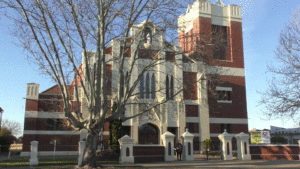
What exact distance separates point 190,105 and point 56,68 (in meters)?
17.1

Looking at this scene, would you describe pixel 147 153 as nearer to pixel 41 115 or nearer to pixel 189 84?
pixel 189 84

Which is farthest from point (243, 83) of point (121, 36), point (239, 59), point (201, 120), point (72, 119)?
point (72, 119)

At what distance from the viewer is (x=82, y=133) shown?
80.5ft

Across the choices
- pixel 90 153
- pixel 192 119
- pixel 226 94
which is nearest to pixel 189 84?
pixel 90 153

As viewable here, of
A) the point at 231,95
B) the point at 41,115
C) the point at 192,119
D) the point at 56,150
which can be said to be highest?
the point at 231,95

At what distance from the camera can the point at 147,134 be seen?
2591 centimetres

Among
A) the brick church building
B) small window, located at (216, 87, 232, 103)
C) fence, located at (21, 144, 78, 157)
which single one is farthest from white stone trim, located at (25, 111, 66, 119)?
small window, located at (216, 87, 232, 103)

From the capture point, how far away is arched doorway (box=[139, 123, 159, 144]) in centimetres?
2572

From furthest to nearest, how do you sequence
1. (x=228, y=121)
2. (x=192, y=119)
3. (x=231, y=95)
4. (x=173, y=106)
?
1. (x=231, y=95)
2. (x=228, y=121)
3. (x=192, y=119)
4. (x=173, y=106)

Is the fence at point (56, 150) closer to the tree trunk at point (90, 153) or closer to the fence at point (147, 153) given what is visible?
the fence at point (147, 153)

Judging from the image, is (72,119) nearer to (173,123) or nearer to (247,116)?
(173,123)

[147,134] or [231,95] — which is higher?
[231,95]

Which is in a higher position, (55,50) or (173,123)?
(55,50)

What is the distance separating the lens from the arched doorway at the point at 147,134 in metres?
25.7
